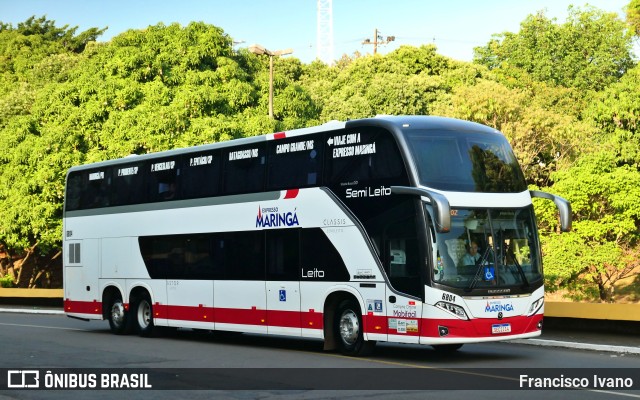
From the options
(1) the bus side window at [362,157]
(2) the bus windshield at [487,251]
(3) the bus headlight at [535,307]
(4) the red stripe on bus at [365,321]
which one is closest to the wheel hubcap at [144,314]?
(4) the red stripe on bus at [365,321]

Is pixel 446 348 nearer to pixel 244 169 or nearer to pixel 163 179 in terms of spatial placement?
pixel 244 169

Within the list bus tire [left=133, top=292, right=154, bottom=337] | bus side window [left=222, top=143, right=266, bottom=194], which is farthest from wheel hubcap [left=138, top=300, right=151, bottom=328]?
bus side window [left=222, top=143, right=266, bottom=194]

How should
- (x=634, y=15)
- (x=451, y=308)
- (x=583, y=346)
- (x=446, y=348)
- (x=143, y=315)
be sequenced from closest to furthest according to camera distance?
(x=451, y=308) → (x=583, y=346) → (x=446, y=348) → (x=143, y=315) → (x=634, y=15)

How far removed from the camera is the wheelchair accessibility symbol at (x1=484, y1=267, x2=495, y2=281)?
1632cm

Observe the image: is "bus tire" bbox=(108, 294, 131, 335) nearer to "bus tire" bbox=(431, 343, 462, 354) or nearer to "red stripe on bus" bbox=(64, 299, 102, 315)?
"red stripe on bus" bbox=(64, 299, 102, 315)

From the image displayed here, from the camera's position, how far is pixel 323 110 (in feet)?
204

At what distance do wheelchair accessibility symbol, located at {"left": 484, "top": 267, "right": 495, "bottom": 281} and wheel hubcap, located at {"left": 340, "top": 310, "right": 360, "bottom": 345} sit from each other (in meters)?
2.54

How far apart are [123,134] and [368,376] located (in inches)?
1306

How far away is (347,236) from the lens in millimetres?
17703

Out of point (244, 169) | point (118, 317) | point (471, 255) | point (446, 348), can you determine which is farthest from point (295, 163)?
point (118, 317)

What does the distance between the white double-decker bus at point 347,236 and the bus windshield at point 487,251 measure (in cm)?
2

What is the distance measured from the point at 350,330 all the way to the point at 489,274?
283 centimetres

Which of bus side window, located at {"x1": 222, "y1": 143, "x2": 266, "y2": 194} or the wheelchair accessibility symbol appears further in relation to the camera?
bus side window, located at {"x1": 222, "y1": 143, "x2": 266, "y2": 194}

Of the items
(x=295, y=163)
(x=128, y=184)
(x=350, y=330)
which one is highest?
(x=128, y=184)
